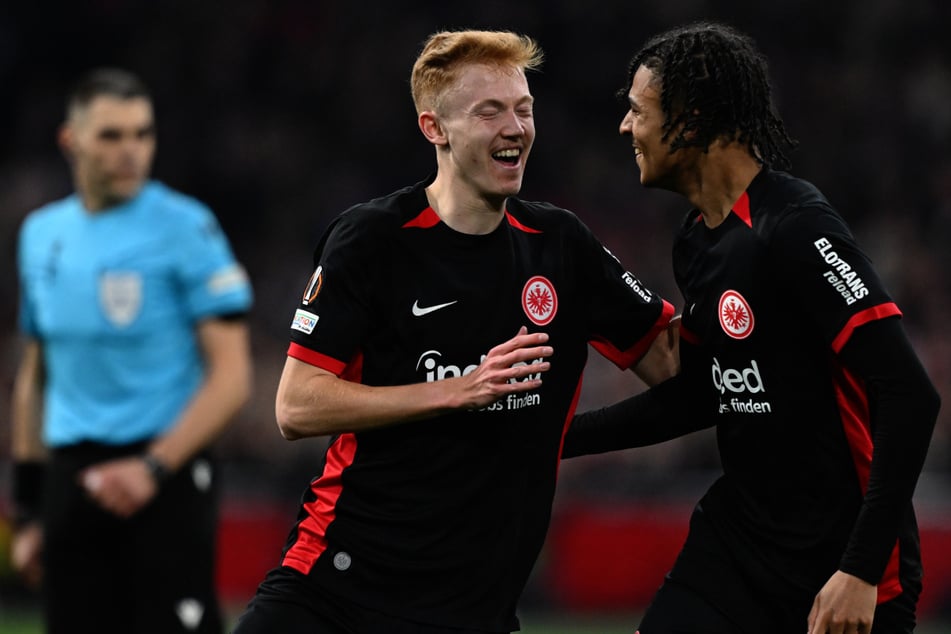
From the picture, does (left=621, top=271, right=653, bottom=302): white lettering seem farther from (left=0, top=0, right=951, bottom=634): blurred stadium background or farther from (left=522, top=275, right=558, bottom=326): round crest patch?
(left=0, top=0, right=951, bottom=634): blurred stadium background

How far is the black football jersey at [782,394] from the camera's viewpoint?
4086 mm

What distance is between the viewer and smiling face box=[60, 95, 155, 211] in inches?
246

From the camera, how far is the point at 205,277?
6113mm

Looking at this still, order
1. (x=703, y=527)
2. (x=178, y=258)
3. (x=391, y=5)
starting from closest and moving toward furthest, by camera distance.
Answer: (x=703, y=527) → (x=178, y=258) → (x=391, y=5)

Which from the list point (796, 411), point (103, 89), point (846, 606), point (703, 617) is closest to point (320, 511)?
point (703, 617)

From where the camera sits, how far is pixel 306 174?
53.6 ft

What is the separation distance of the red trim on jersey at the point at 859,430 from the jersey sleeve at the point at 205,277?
105 inches

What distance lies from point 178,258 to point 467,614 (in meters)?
2.38

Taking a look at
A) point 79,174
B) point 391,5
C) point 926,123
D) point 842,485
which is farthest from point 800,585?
point 391,5

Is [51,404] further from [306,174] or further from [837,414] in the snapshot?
[306,174]

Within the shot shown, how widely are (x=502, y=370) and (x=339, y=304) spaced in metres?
0.51

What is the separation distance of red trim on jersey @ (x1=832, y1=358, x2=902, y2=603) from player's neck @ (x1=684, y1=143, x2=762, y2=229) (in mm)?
553

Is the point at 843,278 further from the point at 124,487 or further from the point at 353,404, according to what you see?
the point at 124,487

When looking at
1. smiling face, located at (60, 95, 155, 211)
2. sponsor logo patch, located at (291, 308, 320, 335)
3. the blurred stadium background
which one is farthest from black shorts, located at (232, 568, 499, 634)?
the blurred stadium background
